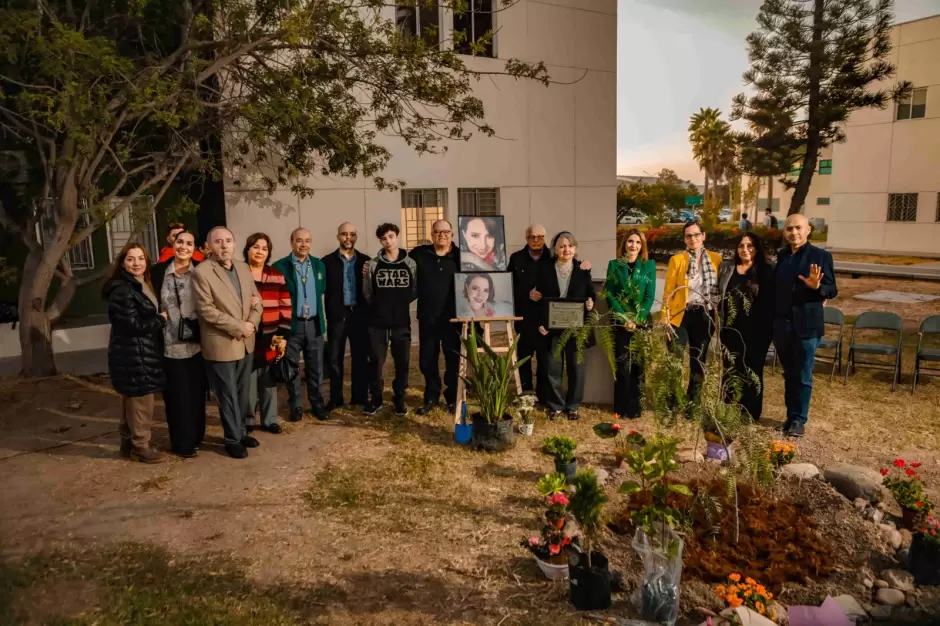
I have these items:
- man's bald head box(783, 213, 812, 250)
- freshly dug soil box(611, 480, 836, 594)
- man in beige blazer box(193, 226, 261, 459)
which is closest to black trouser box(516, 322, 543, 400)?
freshly dug soil box(611, 480, 836, 594)

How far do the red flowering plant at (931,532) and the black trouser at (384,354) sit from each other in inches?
177

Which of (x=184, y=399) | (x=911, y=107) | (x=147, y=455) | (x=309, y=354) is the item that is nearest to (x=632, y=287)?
(x=309, y=354)

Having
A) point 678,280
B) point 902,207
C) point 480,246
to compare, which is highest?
point 902,207

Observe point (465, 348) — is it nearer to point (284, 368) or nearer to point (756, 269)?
point (284, 368)

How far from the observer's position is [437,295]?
23.0 feet

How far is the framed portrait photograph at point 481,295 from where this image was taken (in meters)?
6.94

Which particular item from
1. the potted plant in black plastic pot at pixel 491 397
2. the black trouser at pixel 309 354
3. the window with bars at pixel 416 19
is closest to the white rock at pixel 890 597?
the potted plant in black plastic pot at pixel 491 397

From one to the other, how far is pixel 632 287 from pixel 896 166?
91.2ft

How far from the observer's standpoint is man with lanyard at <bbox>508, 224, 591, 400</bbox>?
6.88 metres

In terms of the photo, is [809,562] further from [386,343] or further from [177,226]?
[177,226]

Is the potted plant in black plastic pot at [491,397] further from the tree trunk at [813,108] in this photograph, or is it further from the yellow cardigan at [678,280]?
the tree trunk at [813,108]

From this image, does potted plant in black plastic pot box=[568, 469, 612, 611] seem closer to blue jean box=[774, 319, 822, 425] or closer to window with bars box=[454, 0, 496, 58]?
blue jean box=[774, 319, 822, 425]

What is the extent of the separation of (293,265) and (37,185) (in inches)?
250

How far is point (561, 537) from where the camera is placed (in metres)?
4.14
